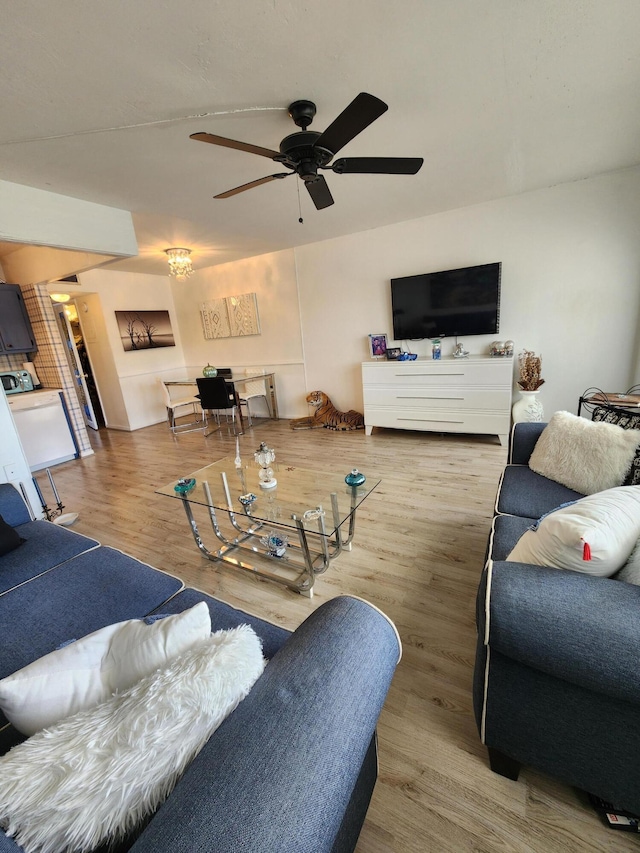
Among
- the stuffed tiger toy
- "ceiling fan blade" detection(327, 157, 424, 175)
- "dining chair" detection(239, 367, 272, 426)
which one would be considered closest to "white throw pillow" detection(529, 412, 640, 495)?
"ceiling fan blade" detection(327, 157, 424, 175)

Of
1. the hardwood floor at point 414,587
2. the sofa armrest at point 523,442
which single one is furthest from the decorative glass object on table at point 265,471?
the sofa armrest at point 523,442

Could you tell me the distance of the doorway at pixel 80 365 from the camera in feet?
17.7

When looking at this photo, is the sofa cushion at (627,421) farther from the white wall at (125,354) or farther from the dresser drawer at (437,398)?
the white wall at (125,354)

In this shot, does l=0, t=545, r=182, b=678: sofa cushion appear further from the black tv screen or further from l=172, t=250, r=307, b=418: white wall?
l=172, t=250, r=307, b=418: white wall

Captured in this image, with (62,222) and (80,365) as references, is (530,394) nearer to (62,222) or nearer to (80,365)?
(62,222)

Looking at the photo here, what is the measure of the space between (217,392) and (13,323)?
92.9 inches

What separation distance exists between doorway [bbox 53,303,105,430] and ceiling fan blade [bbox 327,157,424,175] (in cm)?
508

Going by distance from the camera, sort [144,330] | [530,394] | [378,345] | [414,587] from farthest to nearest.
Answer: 1. [144,330]
2. [378,345]
3. [530,394]
4. [414,587]

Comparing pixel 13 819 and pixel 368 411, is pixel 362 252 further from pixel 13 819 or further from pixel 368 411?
pixel 13 819

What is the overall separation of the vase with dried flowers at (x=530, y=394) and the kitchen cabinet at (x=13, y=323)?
18.2ft

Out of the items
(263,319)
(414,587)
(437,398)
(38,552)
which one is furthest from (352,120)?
(263,319)

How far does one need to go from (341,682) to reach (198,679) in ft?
0.86

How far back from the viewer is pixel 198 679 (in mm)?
606

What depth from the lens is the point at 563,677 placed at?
2.59 ft
